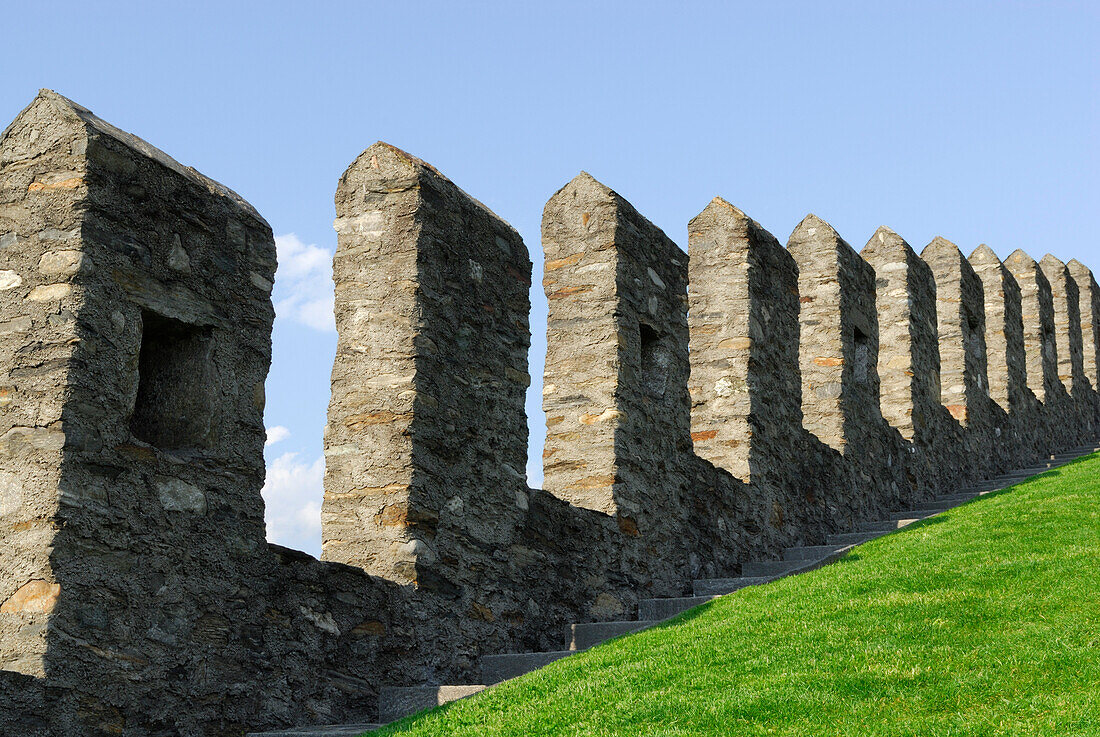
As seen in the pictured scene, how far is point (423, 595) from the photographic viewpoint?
7.59 m

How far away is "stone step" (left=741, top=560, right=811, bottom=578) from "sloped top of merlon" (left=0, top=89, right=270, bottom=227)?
571 cm

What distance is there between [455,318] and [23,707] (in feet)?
12.2

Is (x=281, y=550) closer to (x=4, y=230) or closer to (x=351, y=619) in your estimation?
(x=351, y=619)

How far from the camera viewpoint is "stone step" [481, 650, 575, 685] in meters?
7.90

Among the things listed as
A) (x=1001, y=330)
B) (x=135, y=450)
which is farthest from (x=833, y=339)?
(x=135, y=450)

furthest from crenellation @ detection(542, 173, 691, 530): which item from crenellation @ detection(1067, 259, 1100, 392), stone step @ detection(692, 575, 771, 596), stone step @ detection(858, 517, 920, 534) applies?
crenellation @ detection(1067, 259, 1100, 392)

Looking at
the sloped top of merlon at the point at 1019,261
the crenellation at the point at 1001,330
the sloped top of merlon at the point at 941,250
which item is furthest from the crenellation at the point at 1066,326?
the sloped top of merlon at the point at 941,250

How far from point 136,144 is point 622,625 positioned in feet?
14.4

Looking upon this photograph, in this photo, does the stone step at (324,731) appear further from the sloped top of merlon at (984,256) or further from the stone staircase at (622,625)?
the sloped top of merlon at (984,256)

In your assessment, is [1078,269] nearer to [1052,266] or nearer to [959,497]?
[1052,266]

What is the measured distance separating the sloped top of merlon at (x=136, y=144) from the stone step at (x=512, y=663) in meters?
3.00

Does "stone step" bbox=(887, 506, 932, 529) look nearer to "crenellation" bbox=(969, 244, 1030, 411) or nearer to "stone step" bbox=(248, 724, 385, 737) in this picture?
"crenellation" bbox=(969, 244, 1030, 411)

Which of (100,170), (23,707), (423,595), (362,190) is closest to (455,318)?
(362,190)

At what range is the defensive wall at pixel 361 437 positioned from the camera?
19.2 feet
